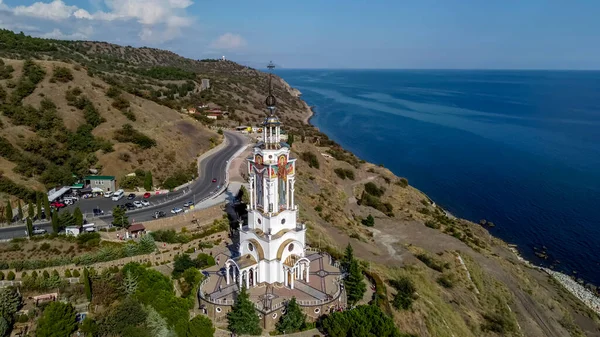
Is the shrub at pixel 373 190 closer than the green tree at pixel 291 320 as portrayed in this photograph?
No

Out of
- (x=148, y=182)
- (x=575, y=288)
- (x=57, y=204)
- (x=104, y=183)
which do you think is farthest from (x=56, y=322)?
(x=575, y=288)

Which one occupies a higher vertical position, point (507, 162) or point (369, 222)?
point (369, 222)

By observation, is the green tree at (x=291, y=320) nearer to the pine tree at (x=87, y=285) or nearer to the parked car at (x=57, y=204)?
the pine tree at (x=87, y=285)

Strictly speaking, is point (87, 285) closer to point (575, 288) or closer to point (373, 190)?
point (373, 190)

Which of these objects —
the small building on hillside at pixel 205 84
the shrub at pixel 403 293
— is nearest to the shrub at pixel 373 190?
the shrub at pixel 403 293

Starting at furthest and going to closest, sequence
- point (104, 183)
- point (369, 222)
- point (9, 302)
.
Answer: point (369, 222) → point (104, 183) → point (9, 302)

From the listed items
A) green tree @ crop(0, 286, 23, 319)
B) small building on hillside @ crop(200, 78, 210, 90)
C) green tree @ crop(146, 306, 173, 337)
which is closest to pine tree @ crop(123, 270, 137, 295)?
green tree @ crop(146, 306, 173, 337)
